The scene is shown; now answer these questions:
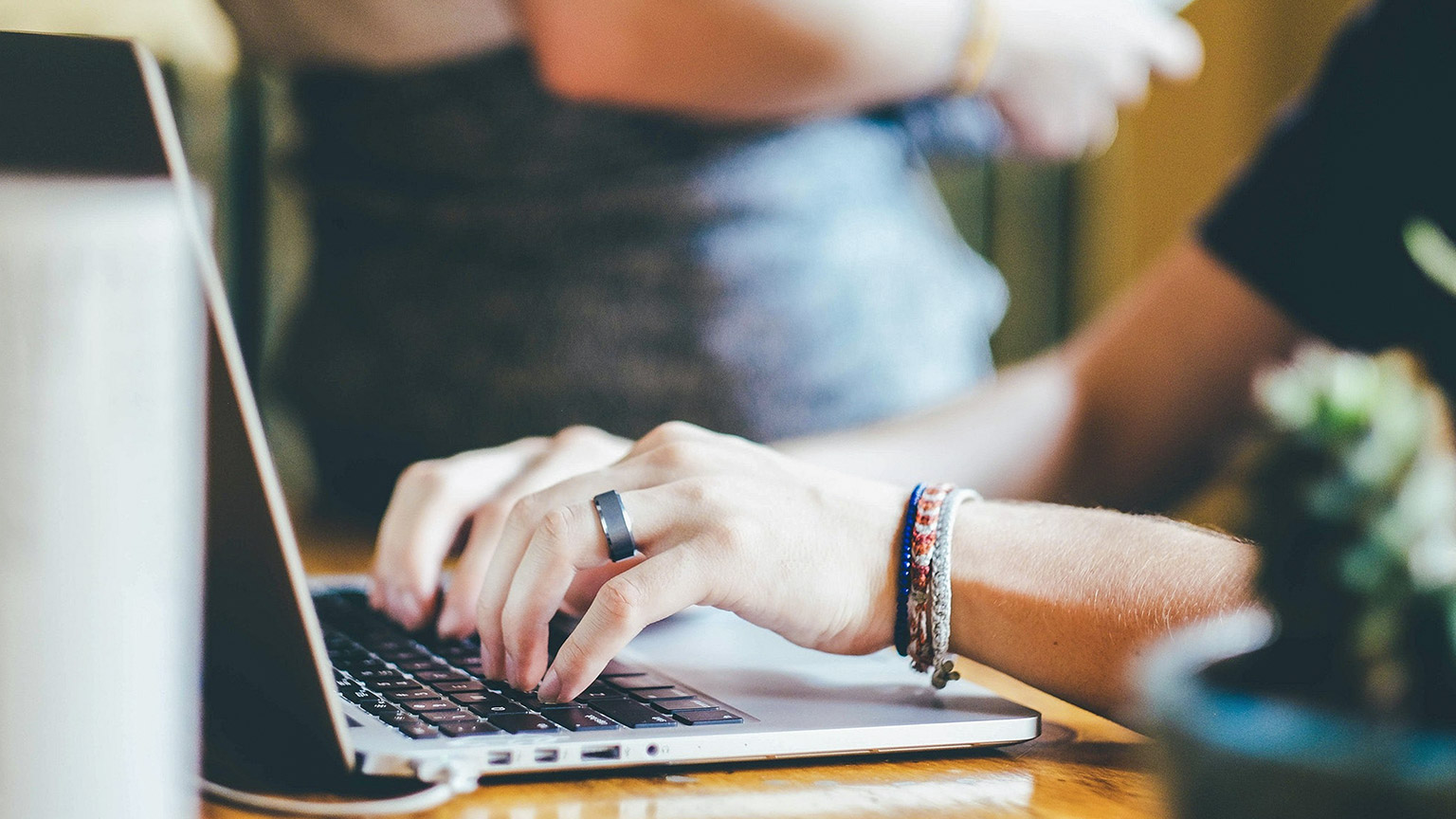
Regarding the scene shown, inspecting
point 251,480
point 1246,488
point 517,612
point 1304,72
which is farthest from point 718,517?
point 1304,72

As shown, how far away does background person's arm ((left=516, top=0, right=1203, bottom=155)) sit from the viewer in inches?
40.7

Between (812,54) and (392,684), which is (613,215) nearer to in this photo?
(812,54)

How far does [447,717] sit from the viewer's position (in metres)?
0.50

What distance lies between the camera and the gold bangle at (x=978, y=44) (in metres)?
1.14

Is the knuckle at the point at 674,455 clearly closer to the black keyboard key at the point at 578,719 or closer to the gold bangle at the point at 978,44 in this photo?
the black keyboard key at the point at 578,719

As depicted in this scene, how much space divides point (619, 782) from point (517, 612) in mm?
96

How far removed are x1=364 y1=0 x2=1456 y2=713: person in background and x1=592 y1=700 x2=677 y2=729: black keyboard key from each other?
0.6 inches

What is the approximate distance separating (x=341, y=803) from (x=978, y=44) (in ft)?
2.99

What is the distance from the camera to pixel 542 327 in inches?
46.1

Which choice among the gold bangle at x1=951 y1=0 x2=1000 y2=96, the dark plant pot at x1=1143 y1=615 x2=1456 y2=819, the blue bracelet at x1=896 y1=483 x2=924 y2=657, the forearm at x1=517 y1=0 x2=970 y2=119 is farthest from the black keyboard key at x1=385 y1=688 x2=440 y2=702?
the gold bangle at x1=951 y1=0 x2=1000 y2=96

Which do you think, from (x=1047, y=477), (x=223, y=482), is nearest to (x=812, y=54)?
(x=1047, y=477)

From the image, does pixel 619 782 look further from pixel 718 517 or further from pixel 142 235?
pixel 142 235

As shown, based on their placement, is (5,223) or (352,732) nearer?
(5,223)

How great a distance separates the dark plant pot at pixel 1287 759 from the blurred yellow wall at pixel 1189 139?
2.28 m
